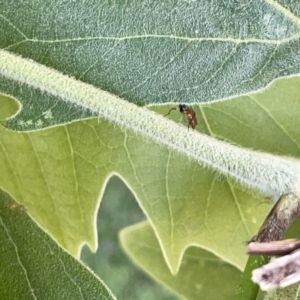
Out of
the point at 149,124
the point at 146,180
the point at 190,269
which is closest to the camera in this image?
the point at 149,124

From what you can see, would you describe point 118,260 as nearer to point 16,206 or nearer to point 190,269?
point 190,269

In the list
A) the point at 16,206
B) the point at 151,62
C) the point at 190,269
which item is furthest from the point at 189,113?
the point at 190,269

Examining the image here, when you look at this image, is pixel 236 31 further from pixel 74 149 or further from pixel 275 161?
pixel 74 149

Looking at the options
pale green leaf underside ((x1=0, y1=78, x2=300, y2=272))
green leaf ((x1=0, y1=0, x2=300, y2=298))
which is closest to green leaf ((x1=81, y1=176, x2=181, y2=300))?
pale green leaf underside ((x1=0, y1=78, x2=300, y2=272))

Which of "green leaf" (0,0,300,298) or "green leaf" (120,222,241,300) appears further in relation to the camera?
"green leaf" (120,222,241,300)

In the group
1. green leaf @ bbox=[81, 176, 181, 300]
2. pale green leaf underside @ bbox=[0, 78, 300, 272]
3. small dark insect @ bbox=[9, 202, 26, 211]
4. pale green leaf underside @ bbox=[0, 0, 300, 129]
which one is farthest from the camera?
green leaf @ bbox=[81, 176, 181, 300]

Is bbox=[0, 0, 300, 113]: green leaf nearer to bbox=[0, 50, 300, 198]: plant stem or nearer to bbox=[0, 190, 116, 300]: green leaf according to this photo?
bbox=[0, 50, 300, 198]: plant stem
